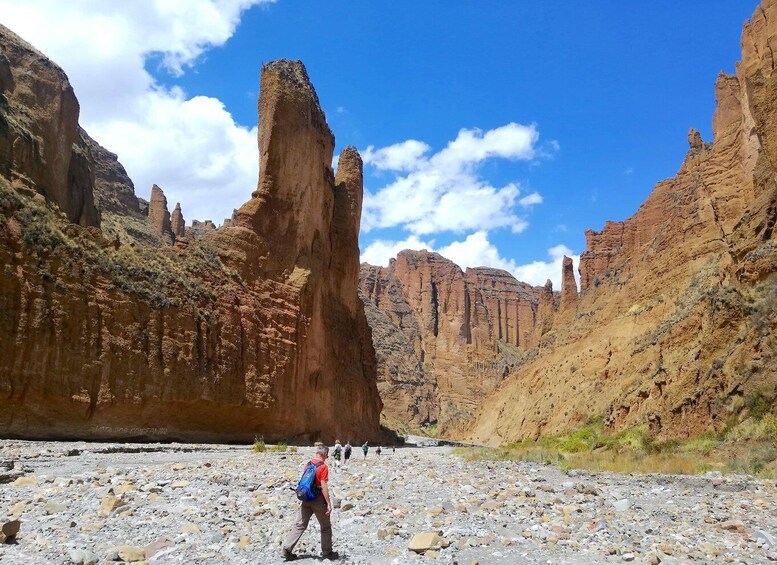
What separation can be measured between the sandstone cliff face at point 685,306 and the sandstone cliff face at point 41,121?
3057cm

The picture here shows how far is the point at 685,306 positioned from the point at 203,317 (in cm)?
2958

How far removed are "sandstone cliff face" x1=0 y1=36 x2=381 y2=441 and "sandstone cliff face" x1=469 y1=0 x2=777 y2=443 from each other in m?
18.0

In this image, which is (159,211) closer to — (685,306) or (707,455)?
(685,306)

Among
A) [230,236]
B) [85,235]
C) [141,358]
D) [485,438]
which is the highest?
[230,236]

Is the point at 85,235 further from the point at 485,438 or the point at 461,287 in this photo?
the point at 461,287

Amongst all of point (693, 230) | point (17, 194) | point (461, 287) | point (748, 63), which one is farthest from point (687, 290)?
point (461, 287)

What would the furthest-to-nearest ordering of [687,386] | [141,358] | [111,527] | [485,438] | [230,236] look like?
1. [485,438]
2. [230,236]
3. [141,358]
4. [687,386]
5. [111,527]

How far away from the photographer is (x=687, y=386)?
883 inches

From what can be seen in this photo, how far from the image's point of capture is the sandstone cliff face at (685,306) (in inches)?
786

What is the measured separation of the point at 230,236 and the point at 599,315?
139 ft

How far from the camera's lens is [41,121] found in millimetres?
35438

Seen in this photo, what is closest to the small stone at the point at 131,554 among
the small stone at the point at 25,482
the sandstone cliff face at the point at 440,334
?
the small stone at the point at 25,482

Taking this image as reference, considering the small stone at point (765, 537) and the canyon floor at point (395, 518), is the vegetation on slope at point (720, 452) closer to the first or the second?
the canyon floor at point (395, 518)

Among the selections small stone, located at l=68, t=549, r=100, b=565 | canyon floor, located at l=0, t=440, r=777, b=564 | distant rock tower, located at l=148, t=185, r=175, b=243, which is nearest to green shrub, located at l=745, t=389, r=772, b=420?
canyon floor, located at l=0, t=440, r=777, b=564
